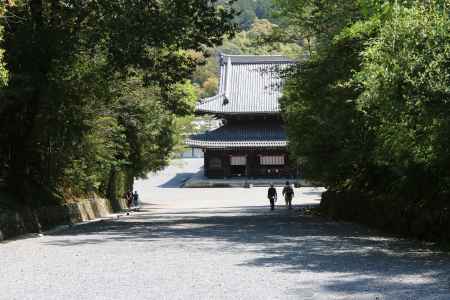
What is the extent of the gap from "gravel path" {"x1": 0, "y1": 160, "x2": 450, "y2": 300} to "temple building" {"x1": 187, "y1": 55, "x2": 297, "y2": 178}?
4741 cm

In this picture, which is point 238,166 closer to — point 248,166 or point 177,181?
point 248,166

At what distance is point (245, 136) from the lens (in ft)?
225

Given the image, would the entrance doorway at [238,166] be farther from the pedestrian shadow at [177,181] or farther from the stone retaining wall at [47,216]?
the stone retaining wall at [47,216]

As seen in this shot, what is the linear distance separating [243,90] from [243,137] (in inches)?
192

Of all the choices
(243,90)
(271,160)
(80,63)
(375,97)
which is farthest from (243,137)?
(375,97)

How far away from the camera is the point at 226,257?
13.2 metres

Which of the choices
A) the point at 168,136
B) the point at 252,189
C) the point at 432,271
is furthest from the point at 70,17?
the point at 252,189

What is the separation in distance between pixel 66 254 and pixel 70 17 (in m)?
8.65

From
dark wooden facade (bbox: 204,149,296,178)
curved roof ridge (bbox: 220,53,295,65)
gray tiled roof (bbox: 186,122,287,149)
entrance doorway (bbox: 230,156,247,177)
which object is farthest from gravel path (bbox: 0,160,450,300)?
curved roof ridge (bbox: 220,53,295,65)

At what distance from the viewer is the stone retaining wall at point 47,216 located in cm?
1941

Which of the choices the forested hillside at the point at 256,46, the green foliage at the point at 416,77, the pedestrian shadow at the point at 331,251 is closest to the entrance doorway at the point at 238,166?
the forested hillside at the point at 256,46

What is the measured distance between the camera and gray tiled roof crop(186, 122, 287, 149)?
67062mm

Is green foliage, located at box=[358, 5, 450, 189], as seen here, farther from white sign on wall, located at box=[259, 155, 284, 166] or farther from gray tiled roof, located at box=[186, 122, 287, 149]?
white sign on wall, located at box=[259, 155, 284, 166]

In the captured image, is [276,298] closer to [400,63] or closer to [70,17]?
[400,63]
